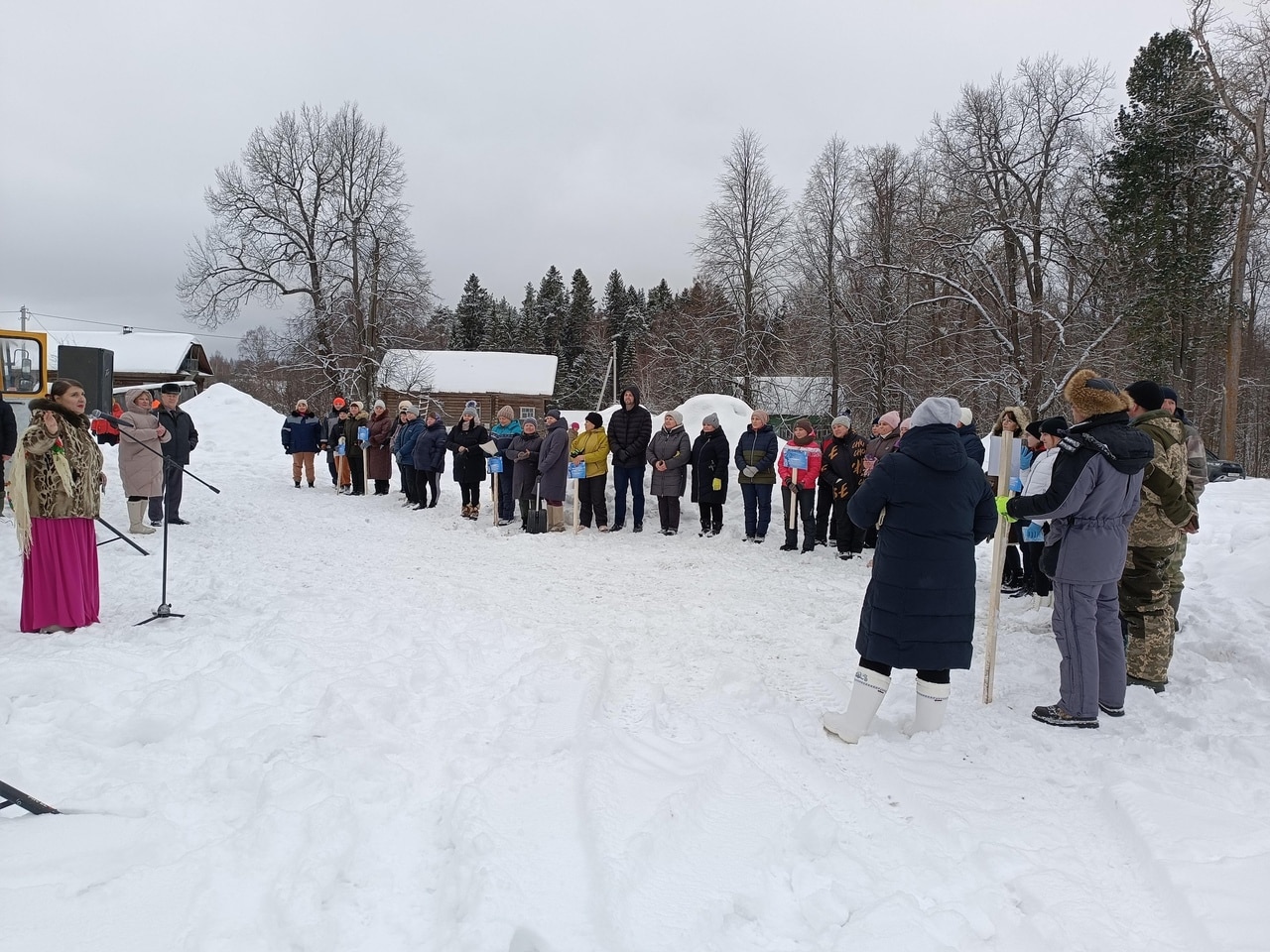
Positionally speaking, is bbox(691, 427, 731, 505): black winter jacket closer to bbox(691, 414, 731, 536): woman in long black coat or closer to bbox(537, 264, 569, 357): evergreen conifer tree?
bbox(691, 414, 731, 536): woman in long black coat

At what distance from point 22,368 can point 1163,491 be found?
15.2 m

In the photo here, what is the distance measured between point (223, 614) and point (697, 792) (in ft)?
15.6

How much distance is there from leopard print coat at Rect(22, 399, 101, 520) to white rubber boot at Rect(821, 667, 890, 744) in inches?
231

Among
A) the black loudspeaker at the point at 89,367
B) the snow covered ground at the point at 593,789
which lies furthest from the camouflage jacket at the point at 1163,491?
the black loudspeaker at the point at 89,367

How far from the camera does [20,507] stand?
5.56 m

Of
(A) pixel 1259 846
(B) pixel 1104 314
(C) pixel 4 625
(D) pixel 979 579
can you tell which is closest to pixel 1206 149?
(B) pixel 1104 314

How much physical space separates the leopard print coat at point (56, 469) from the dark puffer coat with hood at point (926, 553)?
19.1 feet

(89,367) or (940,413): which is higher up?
(89,367)

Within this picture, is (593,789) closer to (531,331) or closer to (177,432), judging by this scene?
(177,432)

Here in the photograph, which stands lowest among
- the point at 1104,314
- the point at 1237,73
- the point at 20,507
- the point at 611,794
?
the point at 611,794

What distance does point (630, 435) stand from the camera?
11742 millimetres

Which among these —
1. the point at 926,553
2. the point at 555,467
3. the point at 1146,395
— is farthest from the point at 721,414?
the point at 926,553

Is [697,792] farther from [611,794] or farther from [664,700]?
[664,700]

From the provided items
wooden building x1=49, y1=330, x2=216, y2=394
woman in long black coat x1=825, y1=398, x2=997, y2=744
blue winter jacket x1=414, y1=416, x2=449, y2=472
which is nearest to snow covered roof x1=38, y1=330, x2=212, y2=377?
wooden building x1=49, y1=330, x2=216, y2=394
